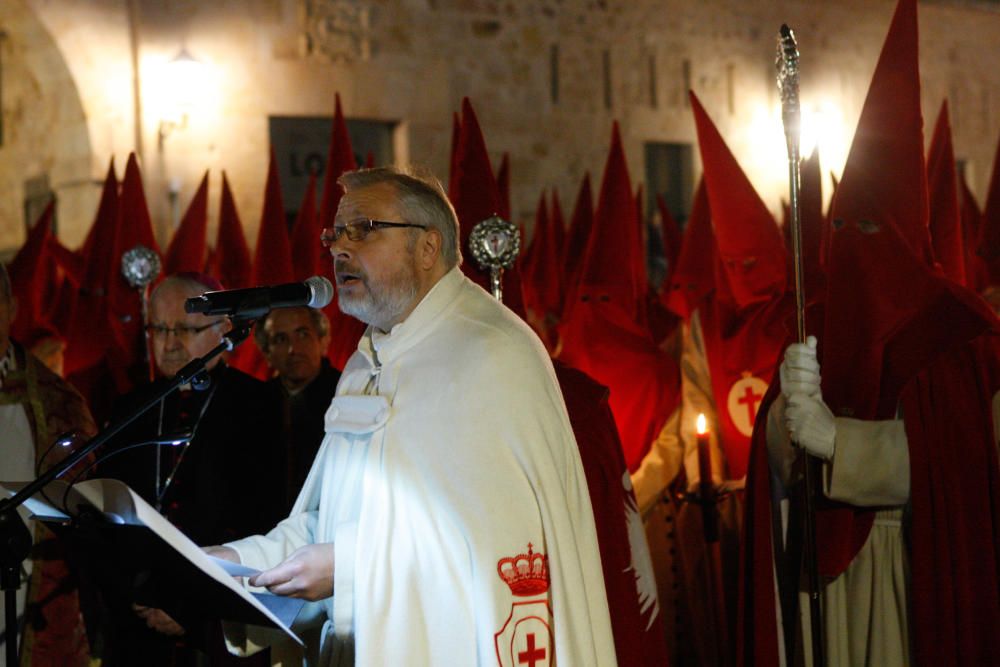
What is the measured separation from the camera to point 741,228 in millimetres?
5203

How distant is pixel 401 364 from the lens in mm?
2668

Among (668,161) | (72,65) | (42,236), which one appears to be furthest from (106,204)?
(668,161)

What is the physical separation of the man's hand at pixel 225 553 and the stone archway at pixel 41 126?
9147 mm

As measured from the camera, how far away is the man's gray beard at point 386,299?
8.82 feet

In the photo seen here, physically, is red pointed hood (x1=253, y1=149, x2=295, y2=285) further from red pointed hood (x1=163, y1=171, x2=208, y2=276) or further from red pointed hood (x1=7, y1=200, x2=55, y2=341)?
red pointed hood (x1=7, y1=200, x2=55, y2=341)

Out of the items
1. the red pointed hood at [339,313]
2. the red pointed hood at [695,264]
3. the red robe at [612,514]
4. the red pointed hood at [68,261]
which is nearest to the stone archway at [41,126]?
the red pointed hood at [68,261]

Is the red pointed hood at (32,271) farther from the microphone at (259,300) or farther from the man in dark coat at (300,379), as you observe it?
the microphone at (259,300)

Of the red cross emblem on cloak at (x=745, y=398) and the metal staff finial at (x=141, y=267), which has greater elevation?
the metal staff finial at (x=141, y=267)

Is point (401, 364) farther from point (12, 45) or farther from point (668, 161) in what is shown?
point (668, 161)

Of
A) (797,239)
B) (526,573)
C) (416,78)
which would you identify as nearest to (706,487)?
(797,239)

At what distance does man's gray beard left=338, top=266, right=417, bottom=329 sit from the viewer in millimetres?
2688

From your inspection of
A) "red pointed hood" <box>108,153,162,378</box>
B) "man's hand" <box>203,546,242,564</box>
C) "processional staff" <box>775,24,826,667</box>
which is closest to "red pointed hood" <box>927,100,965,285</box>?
"processional staff" <box>775,24,826,667</box>

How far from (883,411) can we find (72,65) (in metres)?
9.38

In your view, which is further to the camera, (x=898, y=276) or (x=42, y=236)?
(x=42, y=236)
